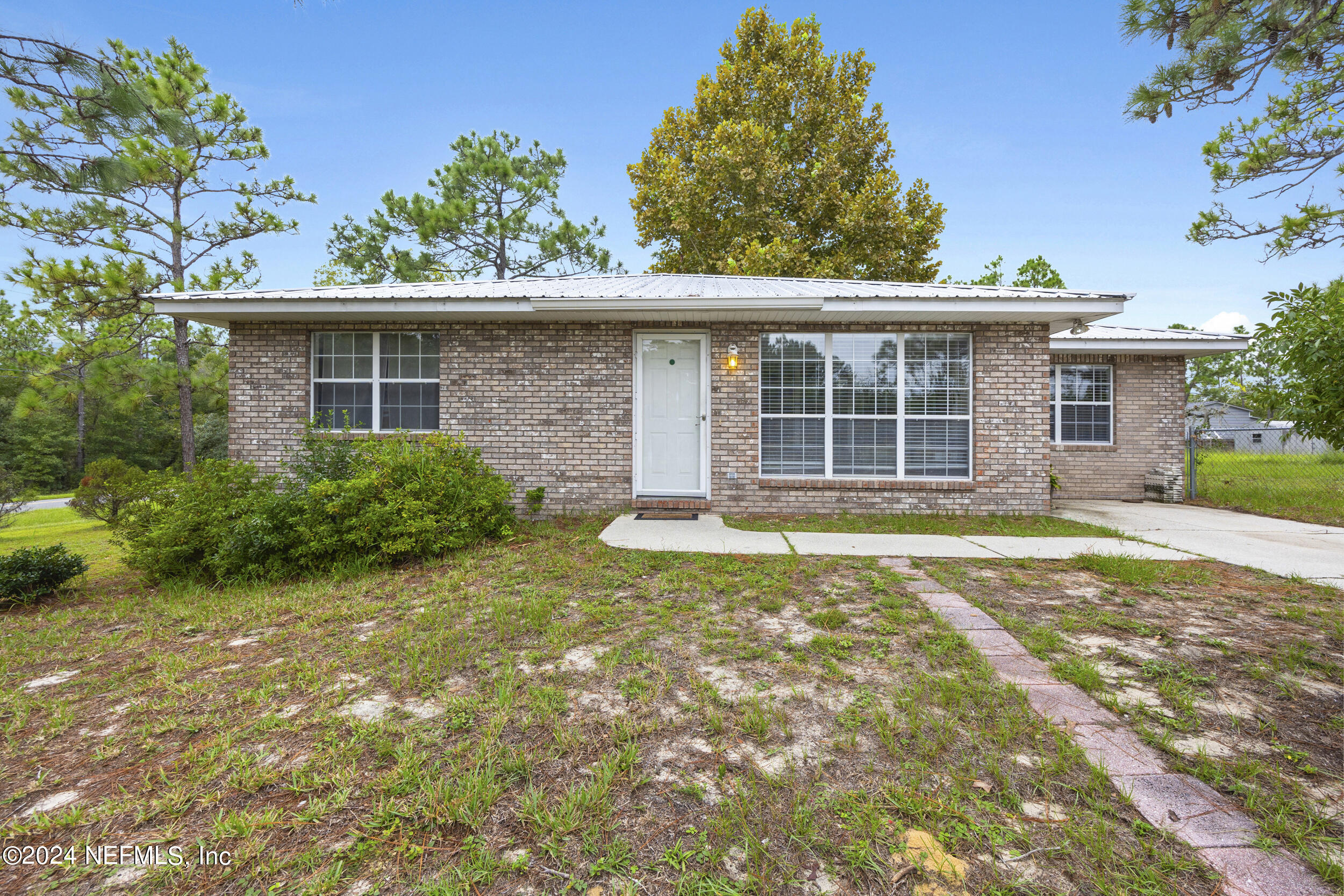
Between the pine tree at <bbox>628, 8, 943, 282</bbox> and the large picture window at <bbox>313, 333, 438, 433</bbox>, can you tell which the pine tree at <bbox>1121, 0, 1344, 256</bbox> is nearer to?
the large picture window at <bbox>313, 333, 438, 433</bbox>

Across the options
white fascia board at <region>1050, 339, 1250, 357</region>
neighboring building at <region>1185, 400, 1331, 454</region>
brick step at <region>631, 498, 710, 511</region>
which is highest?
white fascia board at <region>1050, 339, 1250, 357</region>

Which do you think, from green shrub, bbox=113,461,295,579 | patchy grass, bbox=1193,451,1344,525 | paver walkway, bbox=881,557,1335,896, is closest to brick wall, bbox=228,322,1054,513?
green shrub, bbox=113,461,295,579

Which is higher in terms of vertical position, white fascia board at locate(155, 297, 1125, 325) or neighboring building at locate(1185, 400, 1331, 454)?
white fascia board at locate(155, 297, 1125, 325)

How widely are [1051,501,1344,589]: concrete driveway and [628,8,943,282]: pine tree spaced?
30.0ft

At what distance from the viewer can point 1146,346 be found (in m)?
8.45

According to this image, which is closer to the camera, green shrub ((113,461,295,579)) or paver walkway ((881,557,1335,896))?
paver walkway ((881,557,1335,896))

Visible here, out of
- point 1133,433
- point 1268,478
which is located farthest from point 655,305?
point 1268,478

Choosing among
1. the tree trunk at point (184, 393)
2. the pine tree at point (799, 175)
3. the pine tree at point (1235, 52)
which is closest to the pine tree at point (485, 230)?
the pine tree at point (799, 175)

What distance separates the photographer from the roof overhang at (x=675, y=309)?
619 centimetres

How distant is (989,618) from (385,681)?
11.4ft

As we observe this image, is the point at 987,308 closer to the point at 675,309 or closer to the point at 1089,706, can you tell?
the point at 675,309

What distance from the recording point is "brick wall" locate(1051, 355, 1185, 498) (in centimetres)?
884

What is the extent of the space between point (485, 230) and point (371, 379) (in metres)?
12.6

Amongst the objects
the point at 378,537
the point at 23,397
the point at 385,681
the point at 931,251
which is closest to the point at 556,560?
the point at 378,537
